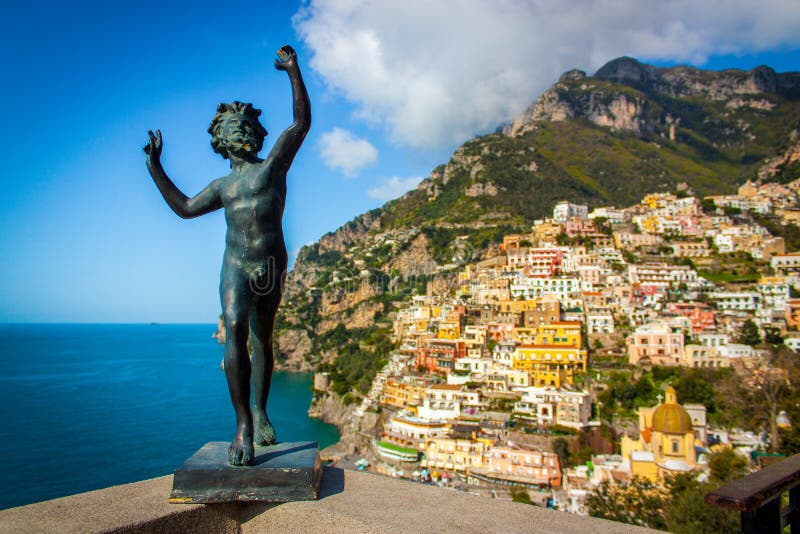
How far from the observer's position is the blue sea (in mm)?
24609

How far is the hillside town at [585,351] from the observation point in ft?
77.7

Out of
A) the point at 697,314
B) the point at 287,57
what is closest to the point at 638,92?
the point at 697,314

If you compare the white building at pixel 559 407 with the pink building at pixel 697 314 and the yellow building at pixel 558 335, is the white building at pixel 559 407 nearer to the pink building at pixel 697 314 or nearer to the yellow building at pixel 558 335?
the yellow building at pixel 558 335

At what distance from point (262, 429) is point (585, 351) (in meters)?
33.3

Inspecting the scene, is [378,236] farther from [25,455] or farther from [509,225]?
[25,455]

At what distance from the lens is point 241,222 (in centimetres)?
262

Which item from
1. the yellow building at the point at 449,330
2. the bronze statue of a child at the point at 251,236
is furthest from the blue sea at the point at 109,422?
the bronze statue of a child at the point at 251,236

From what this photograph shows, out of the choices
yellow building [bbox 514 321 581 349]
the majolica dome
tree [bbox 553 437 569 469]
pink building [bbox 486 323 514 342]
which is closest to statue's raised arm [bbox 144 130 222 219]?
the majolica dome

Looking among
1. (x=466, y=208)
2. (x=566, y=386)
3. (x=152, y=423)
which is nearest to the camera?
(x=566, y=386)

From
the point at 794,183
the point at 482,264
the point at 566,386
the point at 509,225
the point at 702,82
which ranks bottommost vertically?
the point at 566,386

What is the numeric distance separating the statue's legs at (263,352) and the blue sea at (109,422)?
77.5 feet

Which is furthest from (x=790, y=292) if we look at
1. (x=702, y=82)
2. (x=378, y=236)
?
(x=702, y=82)

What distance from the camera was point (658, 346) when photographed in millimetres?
32781

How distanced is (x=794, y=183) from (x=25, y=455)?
272 ft
